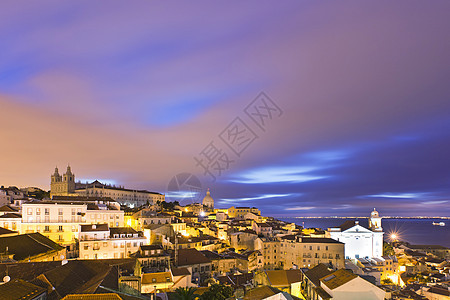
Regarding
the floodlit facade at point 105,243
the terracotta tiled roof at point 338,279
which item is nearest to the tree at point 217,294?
the terracotta tiled roof at point 338,279

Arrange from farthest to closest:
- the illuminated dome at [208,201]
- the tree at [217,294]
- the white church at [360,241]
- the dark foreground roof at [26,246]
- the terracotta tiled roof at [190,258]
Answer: the illuminated dome at [208,201]
the white church at [360,241]
the terracotta tiled roof at [190,258]
the dark foreground roof at [26,246]
the tree at [217,294]

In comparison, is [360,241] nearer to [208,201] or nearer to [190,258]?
[190,258]

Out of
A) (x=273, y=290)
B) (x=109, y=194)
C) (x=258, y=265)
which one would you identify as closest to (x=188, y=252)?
(x=258, y=265)

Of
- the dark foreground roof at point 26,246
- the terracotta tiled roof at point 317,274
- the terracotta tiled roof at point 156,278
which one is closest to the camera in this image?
the terracotta tiled roof at point 317,274

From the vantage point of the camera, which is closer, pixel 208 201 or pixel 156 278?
pixel 156 278

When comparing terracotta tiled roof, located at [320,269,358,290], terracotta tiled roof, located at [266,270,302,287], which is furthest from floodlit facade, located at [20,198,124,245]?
terracotta tiled roof, located at [320,269,358,290]

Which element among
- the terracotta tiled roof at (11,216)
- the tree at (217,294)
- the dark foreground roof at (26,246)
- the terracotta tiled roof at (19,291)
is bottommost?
the tree at (217,294)

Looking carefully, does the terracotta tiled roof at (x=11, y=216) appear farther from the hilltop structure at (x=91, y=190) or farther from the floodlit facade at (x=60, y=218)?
the hilltop structure at (x=91, y=190)

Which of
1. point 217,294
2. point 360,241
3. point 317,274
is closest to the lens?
point 217,294

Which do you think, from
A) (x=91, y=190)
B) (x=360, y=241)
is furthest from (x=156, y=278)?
(x=91, y=190)

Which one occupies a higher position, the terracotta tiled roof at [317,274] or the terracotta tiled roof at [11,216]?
the terracotta tiled roof at [11,216]

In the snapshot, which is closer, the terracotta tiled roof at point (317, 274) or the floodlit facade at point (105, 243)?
the terracotta tiled roof at point (317, 274)

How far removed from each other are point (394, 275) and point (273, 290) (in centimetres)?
4584

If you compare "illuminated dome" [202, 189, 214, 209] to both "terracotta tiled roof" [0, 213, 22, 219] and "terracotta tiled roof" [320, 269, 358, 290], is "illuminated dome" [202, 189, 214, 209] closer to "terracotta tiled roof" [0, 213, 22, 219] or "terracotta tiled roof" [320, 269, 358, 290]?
"terracotta tiled roof" [0, 213, 22, 219]
